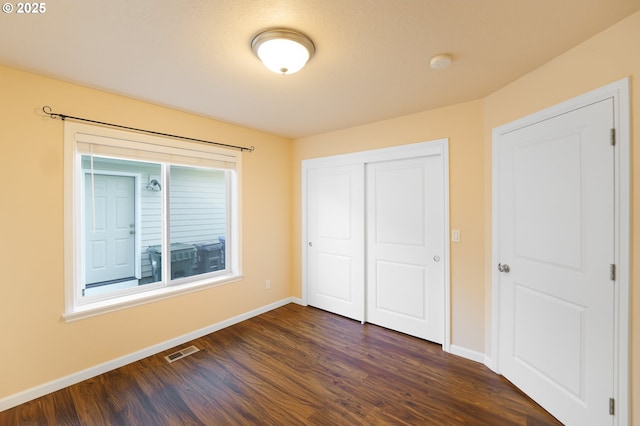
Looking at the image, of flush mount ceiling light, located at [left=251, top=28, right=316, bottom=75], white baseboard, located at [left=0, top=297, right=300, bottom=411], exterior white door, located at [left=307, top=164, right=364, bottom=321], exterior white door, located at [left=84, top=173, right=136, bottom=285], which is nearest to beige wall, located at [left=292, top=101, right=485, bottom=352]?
exterior white door, located at [left=307, top=164, right=364, bottom=321]

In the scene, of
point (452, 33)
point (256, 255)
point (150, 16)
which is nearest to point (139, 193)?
point (256, 255)

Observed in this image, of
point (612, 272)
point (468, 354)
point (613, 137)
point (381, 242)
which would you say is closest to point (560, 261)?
point (612, 272)

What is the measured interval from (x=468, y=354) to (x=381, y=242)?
4.58 ft

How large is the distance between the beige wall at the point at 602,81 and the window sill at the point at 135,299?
3.37 meters

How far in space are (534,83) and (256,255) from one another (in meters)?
3.35

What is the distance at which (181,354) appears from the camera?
2639 millimetres

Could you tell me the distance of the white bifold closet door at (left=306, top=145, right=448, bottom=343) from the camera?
2.84 m

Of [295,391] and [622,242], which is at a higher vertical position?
[622,242]

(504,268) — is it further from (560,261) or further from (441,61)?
(441,61)

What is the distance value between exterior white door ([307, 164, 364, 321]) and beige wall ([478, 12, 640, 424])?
1741 mm

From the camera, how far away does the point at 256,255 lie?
3619mm

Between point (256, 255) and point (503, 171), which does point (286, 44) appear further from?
point (256, 255)

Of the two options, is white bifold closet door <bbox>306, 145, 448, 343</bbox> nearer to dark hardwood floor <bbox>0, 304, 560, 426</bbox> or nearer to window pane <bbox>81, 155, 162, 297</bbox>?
dark hardwood floor <bbox>0, 304, 560, 426</bbox>

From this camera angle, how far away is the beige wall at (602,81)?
138cm
